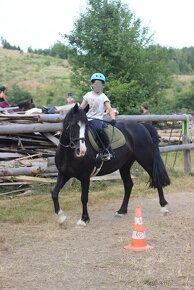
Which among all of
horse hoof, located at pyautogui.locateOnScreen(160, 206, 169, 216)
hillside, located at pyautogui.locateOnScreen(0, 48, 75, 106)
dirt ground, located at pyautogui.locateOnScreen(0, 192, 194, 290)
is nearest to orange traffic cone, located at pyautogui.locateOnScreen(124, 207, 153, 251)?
Result: dirt ground, located at pyautogui.locateOnScreen(0, 192, 194, 290)

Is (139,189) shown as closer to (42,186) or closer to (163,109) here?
(42,186)

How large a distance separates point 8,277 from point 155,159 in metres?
4.03

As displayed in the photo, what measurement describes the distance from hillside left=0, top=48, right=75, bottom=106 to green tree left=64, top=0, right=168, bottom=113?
16.0m

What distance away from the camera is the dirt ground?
4.61 m

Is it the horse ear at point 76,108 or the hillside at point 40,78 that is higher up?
the horse ear at point 76,108

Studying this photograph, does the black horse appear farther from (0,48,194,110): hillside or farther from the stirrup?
(0,48,194,110): hillside

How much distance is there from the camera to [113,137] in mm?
7703

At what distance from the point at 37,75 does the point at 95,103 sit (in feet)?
174

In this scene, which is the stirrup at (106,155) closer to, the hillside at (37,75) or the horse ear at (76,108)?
the horse ear at (76,108)

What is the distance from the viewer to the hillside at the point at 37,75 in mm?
48616

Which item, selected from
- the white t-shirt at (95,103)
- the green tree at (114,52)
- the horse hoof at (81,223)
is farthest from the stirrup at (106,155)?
the green tree at (114,52)

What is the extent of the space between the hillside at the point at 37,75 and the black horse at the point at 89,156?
111ft

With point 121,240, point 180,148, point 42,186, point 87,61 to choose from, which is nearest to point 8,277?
point 121,240

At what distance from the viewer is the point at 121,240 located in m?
6.23
